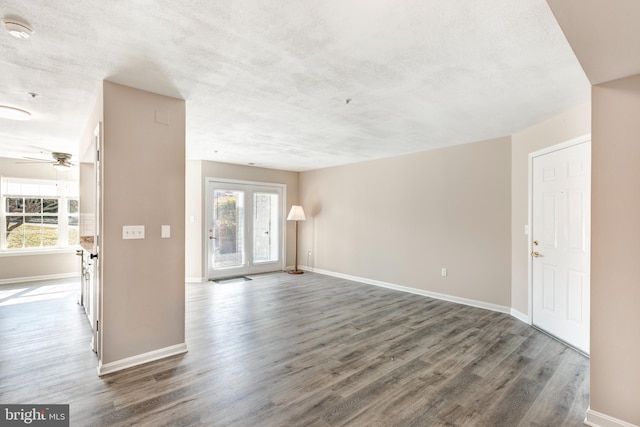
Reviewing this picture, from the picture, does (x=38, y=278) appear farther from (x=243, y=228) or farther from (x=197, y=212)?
(x=243, y=228)

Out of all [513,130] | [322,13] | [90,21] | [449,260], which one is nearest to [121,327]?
[90,21]

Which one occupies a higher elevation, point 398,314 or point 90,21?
point 90,21

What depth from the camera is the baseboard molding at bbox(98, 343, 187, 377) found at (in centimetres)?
251

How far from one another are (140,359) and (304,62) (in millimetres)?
2855

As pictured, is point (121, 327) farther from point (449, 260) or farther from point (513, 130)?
point (513, 130)

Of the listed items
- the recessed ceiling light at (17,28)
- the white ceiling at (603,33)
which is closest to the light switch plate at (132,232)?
the recessed ceiling light at (17,28)

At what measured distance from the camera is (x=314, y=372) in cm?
258

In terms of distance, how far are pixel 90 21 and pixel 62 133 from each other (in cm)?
316

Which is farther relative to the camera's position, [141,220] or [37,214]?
[37,214]

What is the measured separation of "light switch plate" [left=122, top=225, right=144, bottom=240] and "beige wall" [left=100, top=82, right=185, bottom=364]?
4 centimetres

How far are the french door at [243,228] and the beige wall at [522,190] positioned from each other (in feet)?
15.8

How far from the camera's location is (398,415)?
2.04 meters

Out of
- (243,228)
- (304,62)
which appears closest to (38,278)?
(243,228)

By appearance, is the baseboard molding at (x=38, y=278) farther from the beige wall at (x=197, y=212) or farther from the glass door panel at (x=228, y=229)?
the glass door panel at (x=228, y=229)
